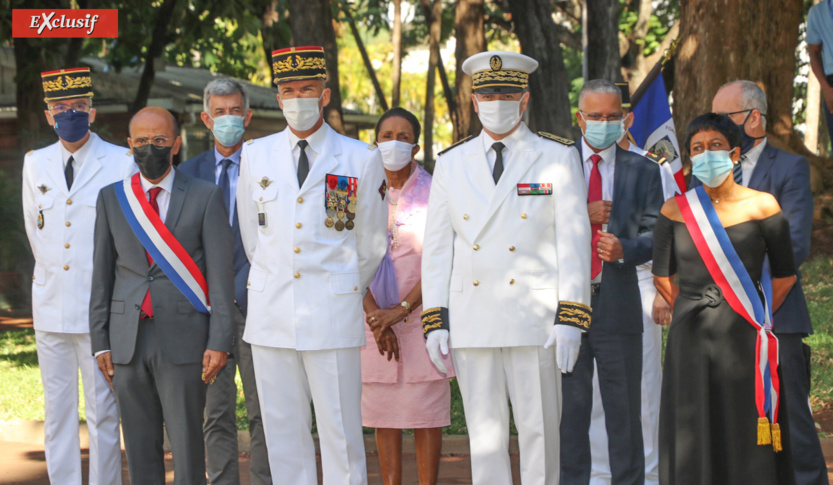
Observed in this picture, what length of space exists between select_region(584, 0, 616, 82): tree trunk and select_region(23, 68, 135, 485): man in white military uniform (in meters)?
10.2

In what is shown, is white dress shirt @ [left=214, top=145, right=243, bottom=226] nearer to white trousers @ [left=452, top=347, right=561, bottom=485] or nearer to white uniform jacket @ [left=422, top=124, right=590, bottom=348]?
white uniform jacket @ [left=422, top=124, right=590, bottom=348]

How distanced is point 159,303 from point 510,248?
5.74 feet

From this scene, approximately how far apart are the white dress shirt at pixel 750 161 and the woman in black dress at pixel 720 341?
57 cm

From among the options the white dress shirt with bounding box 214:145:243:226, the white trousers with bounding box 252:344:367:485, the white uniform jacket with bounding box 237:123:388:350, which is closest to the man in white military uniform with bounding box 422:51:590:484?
the white uniform jacket with bounding box 237:123:388:350

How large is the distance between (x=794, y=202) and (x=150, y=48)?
12.6 m

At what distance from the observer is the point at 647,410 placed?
5.84 m

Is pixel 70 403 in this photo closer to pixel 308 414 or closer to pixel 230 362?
pixel 230 362

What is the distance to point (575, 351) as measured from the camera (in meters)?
4.55

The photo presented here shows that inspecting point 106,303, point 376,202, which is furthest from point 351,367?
point 106,303

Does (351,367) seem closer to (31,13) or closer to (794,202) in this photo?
(794,202)

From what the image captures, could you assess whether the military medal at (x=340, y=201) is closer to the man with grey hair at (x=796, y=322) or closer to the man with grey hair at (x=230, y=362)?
the man with grey hair at (x=230, y=362)

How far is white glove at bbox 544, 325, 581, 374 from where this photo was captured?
4516mm

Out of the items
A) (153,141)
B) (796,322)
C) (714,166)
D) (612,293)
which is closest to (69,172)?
(153,141)

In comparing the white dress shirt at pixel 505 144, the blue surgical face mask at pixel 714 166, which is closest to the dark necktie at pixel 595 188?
the white dress shirt at pixel 505 144
